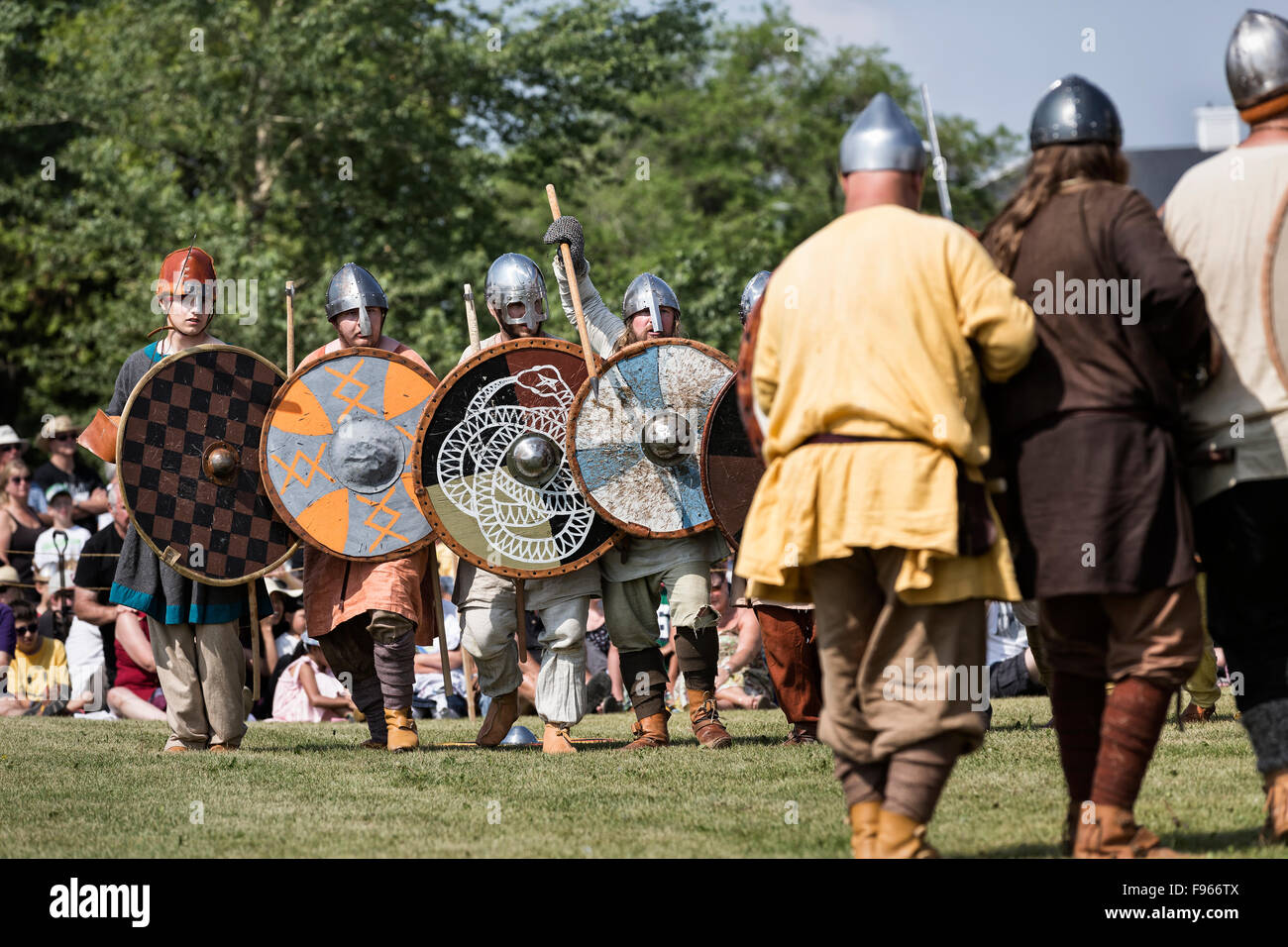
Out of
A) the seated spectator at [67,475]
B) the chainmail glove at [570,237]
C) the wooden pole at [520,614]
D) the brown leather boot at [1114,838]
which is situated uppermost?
the chainmail glove at [570,237]

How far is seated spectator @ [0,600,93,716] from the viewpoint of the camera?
9.43 metres

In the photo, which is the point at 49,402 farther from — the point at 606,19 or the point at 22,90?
the point at 606,19

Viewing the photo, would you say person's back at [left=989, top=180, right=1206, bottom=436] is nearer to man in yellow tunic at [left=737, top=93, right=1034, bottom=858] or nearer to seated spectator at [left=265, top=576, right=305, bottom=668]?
man in yellow tunic at [left=737, top=93, right=1034, bottom=858]

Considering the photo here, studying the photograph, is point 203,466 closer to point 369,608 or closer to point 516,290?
point 369,608

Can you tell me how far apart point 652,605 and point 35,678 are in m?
4.76

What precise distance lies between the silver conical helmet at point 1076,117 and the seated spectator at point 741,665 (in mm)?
5954

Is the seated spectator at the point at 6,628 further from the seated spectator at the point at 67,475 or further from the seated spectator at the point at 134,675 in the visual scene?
the seated spectator at the point at 67,475

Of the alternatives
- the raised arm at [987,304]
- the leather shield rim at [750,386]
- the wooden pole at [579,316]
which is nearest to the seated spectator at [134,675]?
the wooden pole at [579,316]

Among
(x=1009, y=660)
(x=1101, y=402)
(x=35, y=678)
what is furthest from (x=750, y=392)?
(x=35, y=678)

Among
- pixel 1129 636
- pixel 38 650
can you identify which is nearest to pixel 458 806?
pixel 1129 636

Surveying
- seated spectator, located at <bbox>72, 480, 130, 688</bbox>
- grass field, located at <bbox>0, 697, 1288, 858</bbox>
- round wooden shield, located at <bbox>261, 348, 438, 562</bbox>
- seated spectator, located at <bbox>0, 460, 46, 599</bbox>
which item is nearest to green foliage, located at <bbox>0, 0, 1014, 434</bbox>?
seated spectator, located at <bbox>0, 460, 46, 599</bbox>

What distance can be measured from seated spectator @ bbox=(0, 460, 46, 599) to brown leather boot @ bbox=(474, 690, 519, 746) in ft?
15.0

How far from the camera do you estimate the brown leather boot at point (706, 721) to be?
6609mm

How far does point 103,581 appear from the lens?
366 inches
